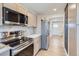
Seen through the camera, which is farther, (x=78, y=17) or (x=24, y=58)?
(x=78, y=17)

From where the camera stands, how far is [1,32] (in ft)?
8.34

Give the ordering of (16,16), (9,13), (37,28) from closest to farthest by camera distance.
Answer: (9,13) < (16,16) < (37,28)

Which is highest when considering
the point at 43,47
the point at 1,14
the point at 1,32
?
the point at 1,14

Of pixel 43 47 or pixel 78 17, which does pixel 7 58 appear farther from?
pixel 43 47

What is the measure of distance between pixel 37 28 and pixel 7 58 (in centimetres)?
517

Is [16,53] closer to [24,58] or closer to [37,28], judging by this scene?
[24,58]

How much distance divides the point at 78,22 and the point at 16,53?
5.16 ft

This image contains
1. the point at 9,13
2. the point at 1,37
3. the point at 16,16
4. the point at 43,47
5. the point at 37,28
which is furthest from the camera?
the point at 37,28

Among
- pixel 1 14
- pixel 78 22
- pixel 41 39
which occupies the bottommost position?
pixel 41 39

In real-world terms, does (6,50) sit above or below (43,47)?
Answer: above

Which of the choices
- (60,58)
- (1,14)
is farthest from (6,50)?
(60,58)

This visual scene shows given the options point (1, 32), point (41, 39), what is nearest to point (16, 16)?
point (1, 32)

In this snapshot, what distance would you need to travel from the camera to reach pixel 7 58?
77cm

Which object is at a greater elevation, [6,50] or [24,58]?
[24,58]
